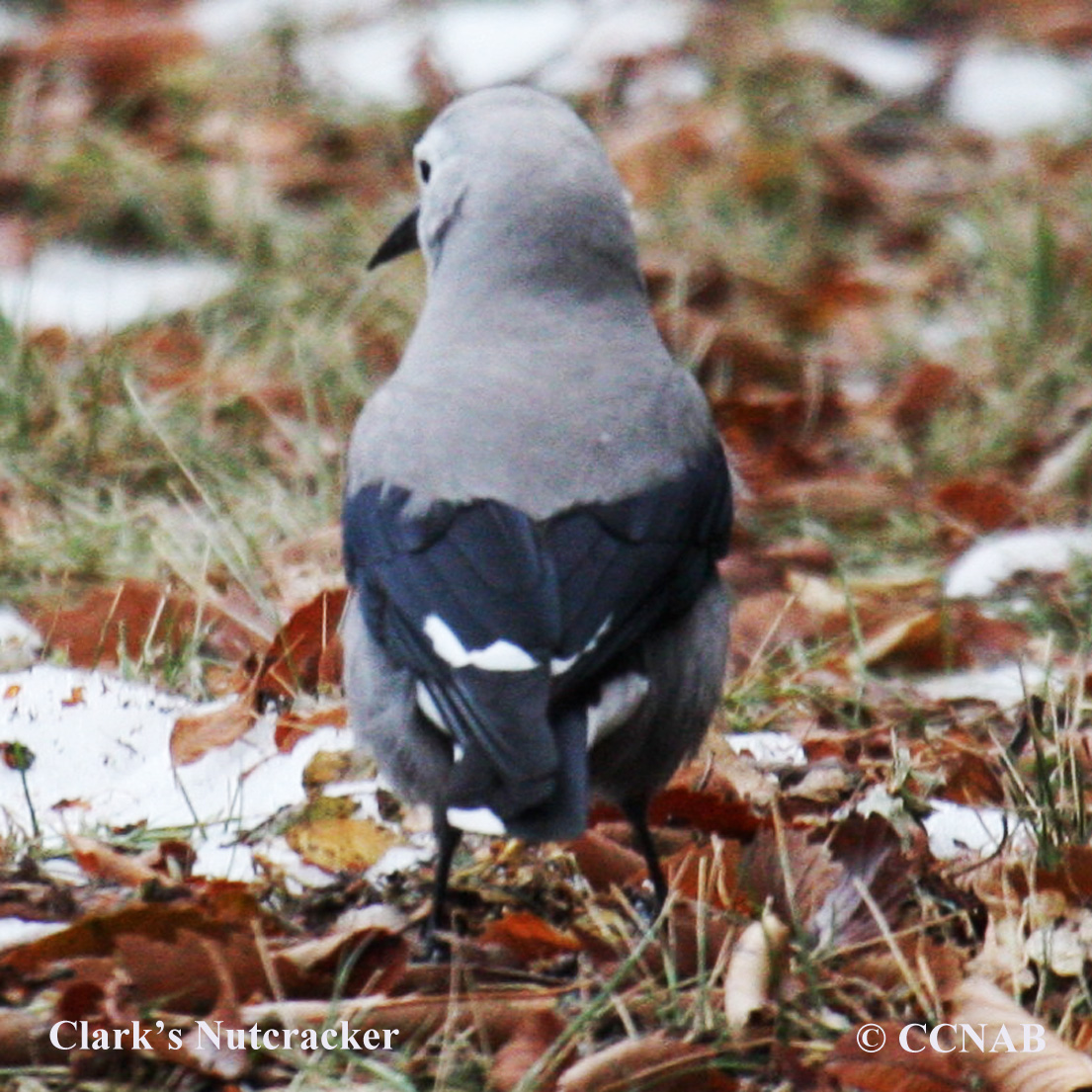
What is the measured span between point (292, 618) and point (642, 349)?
3.05 ft

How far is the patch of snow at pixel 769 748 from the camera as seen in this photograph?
3680 mm

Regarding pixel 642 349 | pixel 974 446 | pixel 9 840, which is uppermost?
pixel 642 349

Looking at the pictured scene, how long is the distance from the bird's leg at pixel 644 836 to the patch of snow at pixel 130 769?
542mm

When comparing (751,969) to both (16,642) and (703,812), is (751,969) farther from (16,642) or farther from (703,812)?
(16,642)

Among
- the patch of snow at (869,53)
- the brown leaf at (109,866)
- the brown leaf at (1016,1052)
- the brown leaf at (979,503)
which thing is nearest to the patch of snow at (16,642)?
the brown leaf at (109,866)

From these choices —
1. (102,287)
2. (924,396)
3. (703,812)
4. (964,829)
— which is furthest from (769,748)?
(102,287)

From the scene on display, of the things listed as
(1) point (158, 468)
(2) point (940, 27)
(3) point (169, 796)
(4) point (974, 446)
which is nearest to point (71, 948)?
(3) point (169, 796)

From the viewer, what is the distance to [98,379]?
499 centimetres

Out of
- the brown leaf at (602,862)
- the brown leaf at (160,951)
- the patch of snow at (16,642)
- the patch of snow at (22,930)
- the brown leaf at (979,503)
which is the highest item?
the brown leaf at (160,951)

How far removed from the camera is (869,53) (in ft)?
27.5

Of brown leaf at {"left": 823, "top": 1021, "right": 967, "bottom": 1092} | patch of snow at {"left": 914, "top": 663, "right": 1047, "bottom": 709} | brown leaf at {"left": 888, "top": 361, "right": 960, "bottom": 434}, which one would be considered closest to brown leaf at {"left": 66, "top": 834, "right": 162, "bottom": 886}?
brown leaf at {"left": 823, "top": 1021, "right": 967, "bottom": 1092}

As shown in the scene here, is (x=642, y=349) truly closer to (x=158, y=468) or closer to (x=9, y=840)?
(x=9, y=840)

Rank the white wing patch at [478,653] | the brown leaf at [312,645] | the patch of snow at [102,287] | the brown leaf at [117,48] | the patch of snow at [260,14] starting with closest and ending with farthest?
the white wing patch at [478,653]
the brown leaf at [312,645]
the patch of snow at [102,287]
the brown leaf at [117,48]
the patch of snow at [260,14]

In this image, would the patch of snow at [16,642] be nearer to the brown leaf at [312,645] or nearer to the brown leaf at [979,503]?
the brown leaf at [312,645]
